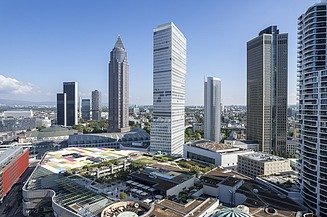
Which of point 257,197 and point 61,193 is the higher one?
point 257,197

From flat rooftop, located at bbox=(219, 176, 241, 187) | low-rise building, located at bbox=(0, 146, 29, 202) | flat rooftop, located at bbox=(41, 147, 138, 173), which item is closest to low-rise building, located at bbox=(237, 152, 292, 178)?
flat rooftop, located at bbox=(219, 176, 241, 187)

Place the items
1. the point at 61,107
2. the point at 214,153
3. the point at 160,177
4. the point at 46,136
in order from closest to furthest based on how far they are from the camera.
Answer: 1. the point at 160,177
2. the point at 214,153
3. the point at 46,136
4. the point at 61,107

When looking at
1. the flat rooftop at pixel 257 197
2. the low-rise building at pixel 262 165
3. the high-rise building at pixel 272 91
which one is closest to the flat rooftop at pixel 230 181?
the flat rooftop at pixel 257 197

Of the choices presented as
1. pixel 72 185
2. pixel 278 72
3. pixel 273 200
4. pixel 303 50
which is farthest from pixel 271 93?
pixel 72 185

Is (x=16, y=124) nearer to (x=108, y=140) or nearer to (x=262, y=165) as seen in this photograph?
(x=108, y=140)

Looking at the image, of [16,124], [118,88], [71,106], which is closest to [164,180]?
[118,88]
